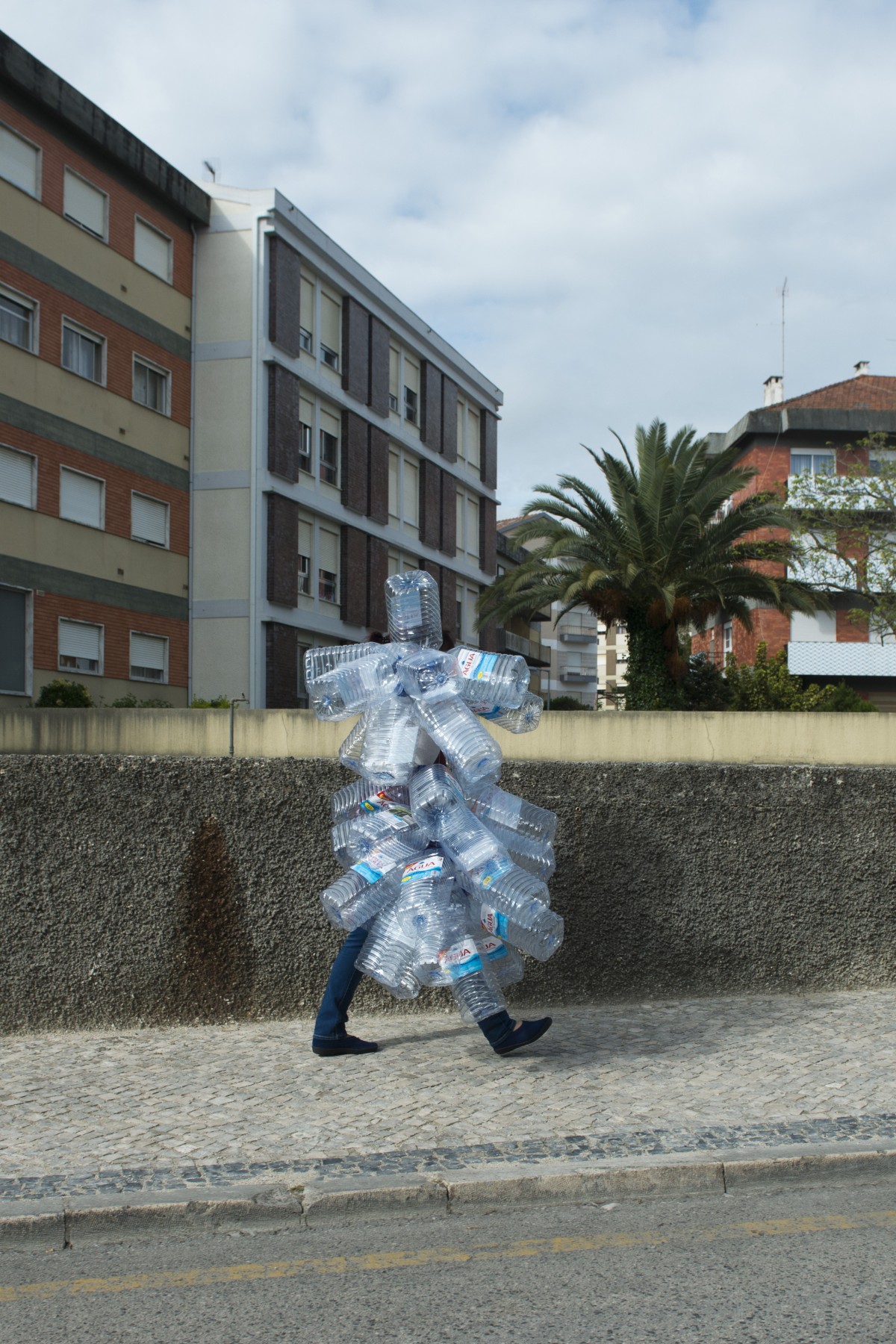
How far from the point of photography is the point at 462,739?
5090 millimetres

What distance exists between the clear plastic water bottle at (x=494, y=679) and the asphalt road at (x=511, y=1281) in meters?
1.99

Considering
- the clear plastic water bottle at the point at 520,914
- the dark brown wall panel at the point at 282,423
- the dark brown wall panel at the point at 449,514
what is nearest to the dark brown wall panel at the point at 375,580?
the dark brown wall panel at the point at 282,423

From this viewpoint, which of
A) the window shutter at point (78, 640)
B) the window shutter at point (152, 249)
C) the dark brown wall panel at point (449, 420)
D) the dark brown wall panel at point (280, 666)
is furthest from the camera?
the dark brown wall panel at point (449, 420)

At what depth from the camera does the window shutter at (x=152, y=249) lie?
30.3 meters

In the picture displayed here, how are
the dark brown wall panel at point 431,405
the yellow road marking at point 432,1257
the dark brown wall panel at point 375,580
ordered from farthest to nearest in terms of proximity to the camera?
the dark brown wall panel at point 431,405
the dark brown wall panel at point 375,580
the yellow road marking at point 432,1257

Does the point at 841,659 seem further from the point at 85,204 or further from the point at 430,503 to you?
the point at 85,204

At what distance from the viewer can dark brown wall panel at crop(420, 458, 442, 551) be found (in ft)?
143

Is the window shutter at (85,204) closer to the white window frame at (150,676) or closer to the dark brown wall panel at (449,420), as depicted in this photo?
the white window frame at (150,676)

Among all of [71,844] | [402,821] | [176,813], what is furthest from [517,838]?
[71,844]

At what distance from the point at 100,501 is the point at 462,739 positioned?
2535 centimetres

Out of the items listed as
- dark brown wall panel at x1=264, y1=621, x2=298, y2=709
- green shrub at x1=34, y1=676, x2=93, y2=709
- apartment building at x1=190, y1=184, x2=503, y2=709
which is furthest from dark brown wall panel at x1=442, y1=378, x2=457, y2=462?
green shrub at x1=34, y1=676, x2=93, y2=709

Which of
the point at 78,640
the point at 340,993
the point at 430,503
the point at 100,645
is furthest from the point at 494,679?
the point at 430,503

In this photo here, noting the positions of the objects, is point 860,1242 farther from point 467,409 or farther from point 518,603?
point 467,409

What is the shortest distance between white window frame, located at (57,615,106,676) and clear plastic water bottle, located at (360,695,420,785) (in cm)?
2319
